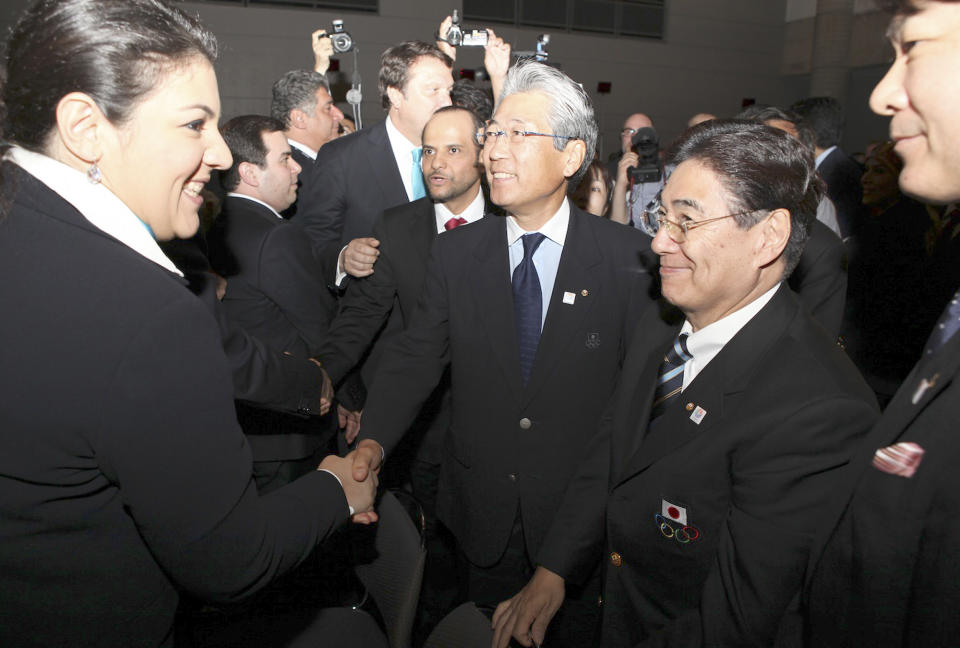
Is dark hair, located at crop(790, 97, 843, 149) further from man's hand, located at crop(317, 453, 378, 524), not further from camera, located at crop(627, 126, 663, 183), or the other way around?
man's hand, located at crop(317, 453, 378, 524)

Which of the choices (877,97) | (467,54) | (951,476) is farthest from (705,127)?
(467,54)

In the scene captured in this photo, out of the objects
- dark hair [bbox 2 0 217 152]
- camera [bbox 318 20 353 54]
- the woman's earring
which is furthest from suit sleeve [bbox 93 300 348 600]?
camera [bbox 318 20 353 54]

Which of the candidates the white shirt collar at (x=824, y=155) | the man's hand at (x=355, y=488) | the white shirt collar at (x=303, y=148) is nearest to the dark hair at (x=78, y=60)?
the man's hand at (x=355, y=488)

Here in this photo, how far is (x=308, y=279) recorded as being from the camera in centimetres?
246

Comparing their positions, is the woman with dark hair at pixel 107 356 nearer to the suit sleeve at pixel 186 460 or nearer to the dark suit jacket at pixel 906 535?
the suit sleeve at pixel 186 460

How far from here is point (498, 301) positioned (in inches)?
72.4

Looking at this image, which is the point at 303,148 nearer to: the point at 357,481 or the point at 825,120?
the point at 357,481

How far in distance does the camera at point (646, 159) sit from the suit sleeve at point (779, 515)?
9.23ft

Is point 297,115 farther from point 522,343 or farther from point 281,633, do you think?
point 281,633

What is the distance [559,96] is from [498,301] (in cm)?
67

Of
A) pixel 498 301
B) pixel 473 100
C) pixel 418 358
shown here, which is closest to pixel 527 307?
pixel 498 301

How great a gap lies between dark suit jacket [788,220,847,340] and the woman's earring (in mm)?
2323

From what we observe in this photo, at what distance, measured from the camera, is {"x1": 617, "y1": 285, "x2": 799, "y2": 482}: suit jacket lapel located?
1259 millimetres

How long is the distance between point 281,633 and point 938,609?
62.3 inches
